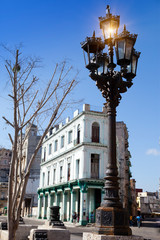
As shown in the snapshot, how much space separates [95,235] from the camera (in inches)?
209

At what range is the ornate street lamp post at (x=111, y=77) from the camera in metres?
5.52

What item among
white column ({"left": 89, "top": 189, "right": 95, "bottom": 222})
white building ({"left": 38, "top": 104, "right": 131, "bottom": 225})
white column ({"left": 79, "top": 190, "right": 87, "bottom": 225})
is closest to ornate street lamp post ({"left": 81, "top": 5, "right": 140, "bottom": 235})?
white building ({"left": 38, "top": 104, "right": 131, "bottom": 225})

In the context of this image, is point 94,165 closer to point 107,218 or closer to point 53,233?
point 53,233

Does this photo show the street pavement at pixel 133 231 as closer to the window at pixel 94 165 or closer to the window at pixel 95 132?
the window at pixel 94 165

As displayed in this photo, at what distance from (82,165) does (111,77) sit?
22.1m

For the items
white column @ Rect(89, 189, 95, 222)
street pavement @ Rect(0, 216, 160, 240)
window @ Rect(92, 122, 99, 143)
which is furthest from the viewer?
window @ Rect(92, 122, 99, 143)

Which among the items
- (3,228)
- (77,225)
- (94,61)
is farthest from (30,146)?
(94,61)

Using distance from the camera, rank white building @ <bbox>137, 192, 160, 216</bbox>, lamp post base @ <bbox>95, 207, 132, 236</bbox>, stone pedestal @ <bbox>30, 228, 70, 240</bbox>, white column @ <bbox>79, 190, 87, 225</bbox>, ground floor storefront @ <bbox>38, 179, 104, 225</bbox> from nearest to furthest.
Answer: lamp post base @ <bbox>95, 207, 132, 236</bbox> → stone pedestal @ <bbox>30, 228, 70, 240</bbox> → white column @ <bbox>79, 190, 87, 225</bbox> → ground floor storefront @ <bbox>38, 179, 104, 225</bbox> → white building @ <bbox>137, 192, 160, 216</bbox>

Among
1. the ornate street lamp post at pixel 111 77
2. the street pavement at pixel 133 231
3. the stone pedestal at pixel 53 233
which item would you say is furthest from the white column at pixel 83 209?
the ornate street lamp post at pixel 111 77

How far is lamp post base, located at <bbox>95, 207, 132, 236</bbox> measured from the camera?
5355 millimetres

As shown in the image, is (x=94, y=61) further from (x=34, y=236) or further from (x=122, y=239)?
(x=34, y=236)

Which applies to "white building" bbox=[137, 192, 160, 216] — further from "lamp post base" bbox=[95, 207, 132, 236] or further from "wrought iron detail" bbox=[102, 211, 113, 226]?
"wrought iron detail" bbox=[102, 211, 113, 226]

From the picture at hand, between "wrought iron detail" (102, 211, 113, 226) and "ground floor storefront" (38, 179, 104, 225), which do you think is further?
"ground floor storefront" (38, 179, 104, 225)

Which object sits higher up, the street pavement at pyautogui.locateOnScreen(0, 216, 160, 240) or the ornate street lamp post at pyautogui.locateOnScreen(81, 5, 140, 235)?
the ornate street lamp post at pyautogui.locateOnScreen(81, 5, 140, 235)
